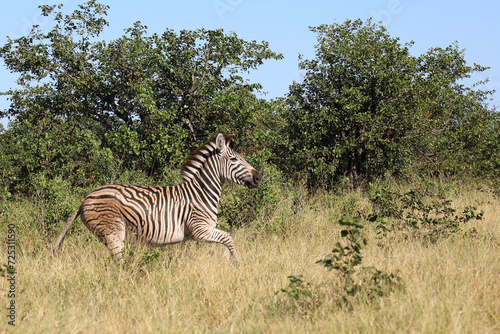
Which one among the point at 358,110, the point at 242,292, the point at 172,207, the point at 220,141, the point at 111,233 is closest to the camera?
the point at 242,292

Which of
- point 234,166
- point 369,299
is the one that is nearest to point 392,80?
point 234,166

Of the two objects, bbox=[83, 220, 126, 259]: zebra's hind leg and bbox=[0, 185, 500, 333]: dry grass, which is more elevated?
bbox=[83, 220, 126, 259]: zebra's hind leg

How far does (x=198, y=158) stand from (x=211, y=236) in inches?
48.5

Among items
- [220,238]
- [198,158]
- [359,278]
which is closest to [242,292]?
[359,278]

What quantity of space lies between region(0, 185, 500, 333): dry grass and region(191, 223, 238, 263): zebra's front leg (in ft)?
0.67

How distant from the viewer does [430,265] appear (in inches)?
248

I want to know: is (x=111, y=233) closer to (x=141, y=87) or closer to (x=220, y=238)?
(x=220, y=238)

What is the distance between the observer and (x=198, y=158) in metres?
7.55

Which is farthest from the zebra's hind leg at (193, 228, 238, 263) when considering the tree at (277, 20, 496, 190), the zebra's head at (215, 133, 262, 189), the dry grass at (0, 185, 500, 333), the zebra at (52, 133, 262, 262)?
the tree at (277, 20, 496, 190)

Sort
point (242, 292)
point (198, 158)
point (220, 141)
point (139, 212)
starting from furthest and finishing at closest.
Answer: point (198, 158)
point (220, 141)
point (139, 212)
point (242, 292)

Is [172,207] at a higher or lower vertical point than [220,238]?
higher

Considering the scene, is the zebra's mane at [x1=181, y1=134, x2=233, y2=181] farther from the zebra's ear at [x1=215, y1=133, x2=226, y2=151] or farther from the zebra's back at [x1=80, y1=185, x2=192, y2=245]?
the zebra's back at [x1=80, y1=185, x2=192, y2=245]

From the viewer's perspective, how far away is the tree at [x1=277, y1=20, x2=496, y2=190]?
13914 millimetres

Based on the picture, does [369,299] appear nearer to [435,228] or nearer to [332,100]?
[435,228]
